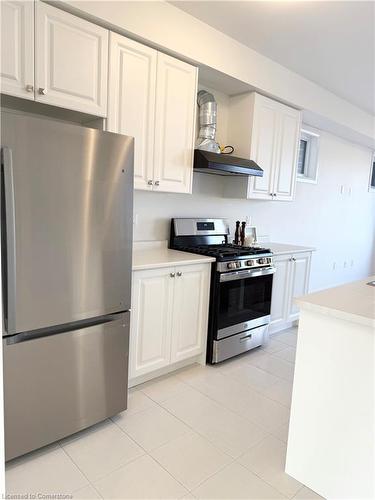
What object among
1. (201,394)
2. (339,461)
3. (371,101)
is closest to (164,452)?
(201,394)

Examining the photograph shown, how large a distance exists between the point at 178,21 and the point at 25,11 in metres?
1.07

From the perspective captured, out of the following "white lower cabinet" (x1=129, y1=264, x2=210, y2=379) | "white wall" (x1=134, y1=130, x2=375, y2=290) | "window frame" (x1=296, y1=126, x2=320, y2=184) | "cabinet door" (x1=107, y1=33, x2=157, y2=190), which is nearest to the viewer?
"cabinet door" (x1=107, y1=33, x2=157, y2=190)

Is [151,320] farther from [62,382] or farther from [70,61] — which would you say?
[70,61]

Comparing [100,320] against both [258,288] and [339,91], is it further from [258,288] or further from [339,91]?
[339,91]

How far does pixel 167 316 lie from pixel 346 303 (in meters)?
1.29

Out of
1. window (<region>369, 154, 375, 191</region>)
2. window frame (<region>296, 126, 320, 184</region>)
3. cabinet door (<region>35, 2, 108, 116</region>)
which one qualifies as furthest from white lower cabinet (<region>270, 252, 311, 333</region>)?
window (<region>369, 154, 375, 191</region>)

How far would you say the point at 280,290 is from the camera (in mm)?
3596

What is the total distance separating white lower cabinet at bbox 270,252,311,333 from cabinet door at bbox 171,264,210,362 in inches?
39.2

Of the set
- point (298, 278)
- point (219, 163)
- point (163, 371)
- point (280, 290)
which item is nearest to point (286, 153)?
point (219, 163)

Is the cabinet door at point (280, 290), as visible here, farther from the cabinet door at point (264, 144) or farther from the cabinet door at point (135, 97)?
the cabinet door at point (135, 97)

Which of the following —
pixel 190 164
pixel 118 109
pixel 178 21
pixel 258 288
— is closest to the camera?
pixel 118 109

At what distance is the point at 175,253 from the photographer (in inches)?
114

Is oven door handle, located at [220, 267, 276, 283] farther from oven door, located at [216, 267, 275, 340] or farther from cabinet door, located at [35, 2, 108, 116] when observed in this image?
cabinet door, located at [35, 2, 108, 116]

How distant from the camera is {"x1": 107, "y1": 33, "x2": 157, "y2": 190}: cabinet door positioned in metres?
2.28
